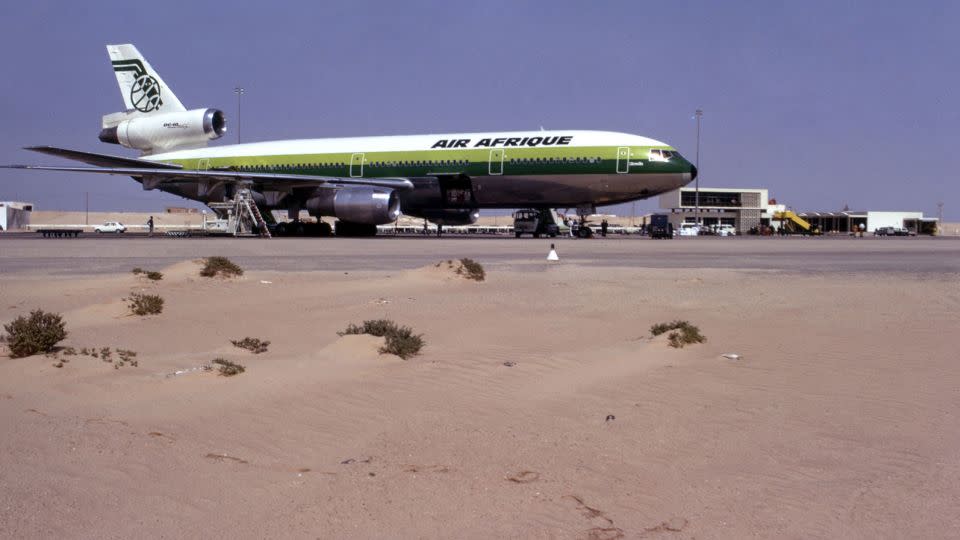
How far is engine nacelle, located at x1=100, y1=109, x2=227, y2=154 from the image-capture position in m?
44.8

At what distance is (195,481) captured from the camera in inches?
189

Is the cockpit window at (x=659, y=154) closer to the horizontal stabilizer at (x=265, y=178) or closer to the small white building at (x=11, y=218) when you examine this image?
the horizontal stabilizer at (x=265, y=178)

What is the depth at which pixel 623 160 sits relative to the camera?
35250mm

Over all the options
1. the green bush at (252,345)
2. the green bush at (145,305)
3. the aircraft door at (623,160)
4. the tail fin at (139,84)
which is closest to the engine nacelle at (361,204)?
the aircraft door at (623,160)

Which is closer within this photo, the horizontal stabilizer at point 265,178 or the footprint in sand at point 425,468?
the footprint in sand at point 425,468

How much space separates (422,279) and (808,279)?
7919mm

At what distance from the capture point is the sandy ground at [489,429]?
14.6 feet

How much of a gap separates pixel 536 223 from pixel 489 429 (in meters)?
37.2

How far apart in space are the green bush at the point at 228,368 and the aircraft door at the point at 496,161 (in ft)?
98.1

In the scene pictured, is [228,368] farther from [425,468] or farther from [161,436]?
[425,468]

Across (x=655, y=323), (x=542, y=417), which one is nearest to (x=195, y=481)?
(x=542, y=417)

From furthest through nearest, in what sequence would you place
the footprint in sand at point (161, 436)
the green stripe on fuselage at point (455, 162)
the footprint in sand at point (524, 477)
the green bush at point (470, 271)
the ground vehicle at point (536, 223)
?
the ground vehicle at point (536, 223)
the green stripe on fuselage at point (455, 162)
the green bush at point (470, 271)
the footprint in sand at point (161, 436)
the footprint in sand at point (524, 477)

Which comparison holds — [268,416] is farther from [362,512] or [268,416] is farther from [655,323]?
[655,323]

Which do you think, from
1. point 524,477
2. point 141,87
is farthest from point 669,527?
point 141,87
